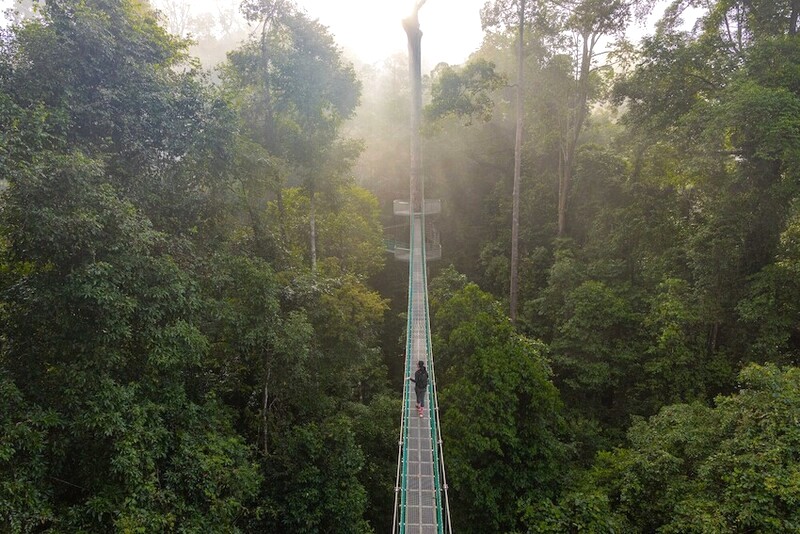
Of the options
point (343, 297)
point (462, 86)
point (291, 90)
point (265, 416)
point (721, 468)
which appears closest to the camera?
point (721, 468)

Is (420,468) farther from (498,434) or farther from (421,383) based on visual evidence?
(498,434)

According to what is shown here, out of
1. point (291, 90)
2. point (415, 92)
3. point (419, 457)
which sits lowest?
point (419, 457)

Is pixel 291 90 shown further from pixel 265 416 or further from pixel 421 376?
pixel 421 376

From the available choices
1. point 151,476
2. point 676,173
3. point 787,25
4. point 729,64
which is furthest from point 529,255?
point 151,476

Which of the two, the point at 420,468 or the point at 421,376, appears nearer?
the point at 420,468

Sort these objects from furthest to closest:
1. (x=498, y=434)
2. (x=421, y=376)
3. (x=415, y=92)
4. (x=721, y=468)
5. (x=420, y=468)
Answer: (x=415, y=92), (x=498, y=434), (x=421, y=376), (x=420, y=468), (x=721, y=468)

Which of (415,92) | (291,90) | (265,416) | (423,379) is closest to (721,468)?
(423,379)

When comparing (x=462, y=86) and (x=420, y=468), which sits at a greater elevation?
(x=462, y=86)

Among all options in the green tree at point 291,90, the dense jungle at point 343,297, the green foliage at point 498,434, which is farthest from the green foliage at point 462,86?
the green foliage at point 498,434

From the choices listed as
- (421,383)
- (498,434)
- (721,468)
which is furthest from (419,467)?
(721,468)

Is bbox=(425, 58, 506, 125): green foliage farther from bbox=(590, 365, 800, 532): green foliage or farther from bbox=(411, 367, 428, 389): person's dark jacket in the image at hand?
bbox=(590, 365, 800, 532): green foliage

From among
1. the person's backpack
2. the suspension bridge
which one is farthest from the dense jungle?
the person's backpack
